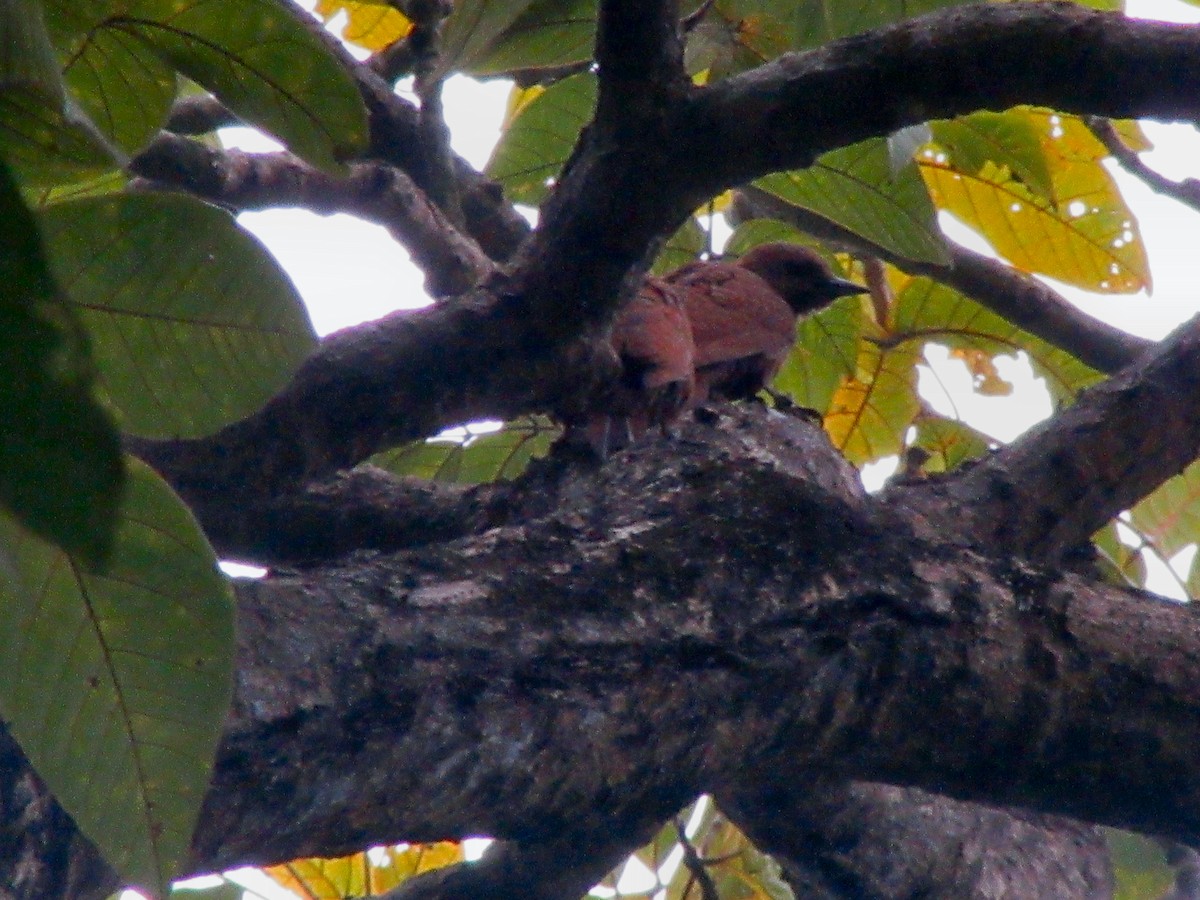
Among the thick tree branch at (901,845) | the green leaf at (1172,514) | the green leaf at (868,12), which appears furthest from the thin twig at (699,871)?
the green leaf at (1172,514)

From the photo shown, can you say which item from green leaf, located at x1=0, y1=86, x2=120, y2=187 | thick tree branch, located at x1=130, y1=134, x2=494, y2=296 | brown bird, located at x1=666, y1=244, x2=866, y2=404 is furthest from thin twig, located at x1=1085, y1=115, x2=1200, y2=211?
green leaf, located at x1=0, y1=86, x2=120, y2=187

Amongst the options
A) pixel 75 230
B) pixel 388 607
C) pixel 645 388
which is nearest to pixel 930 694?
pixel 388 607

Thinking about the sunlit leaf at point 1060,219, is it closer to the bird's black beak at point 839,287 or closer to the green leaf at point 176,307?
the bird's black beak at point 839,287

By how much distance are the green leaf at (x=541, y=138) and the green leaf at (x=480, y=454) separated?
59 cm

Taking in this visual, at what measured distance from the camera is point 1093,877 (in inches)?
111

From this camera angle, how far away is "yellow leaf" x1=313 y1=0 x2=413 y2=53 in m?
3.81

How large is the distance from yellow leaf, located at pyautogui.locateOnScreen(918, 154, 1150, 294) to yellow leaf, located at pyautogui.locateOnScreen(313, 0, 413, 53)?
60.1 inches

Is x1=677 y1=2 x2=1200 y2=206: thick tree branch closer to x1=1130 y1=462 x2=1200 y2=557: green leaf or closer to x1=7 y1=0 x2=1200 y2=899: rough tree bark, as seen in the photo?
x1=7 y1=0 x2=1200 y2=899: rough tree bark

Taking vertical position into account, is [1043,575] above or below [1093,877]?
above

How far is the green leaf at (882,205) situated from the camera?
2990mm

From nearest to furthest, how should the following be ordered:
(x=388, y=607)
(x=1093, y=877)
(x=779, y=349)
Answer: (x=388, y=607), (x=1093, y=877), (x=779, y=349)

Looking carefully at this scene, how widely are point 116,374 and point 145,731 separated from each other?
0.97 feet

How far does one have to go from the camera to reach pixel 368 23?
3.89 meters

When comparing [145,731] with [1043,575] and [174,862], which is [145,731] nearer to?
[174,862]
